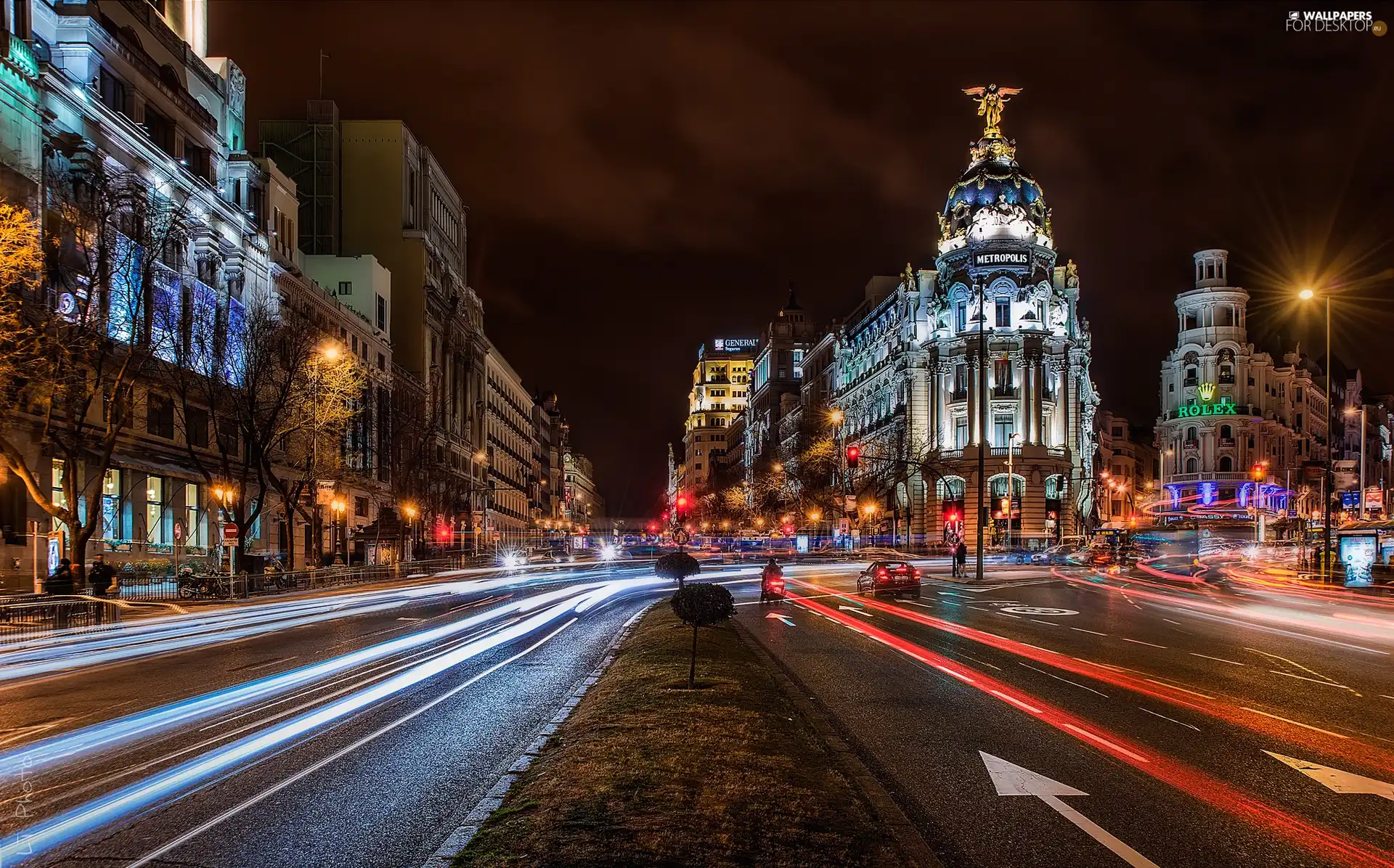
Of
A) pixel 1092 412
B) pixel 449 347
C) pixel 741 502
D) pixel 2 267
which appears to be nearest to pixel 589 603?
pixel 2 267

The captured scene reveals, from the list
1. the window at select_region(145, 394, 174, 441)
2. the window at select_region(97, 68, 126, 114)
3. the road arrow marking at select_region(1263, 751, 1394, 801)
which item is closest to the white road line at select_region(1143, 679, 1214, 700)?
the road arrow marking at select_region(1263, 751, 1394, 801)

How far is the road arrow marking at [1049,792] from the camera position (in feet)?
24.7

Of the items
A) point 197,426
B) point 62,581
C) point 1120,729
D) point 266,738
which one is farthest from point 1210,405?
point 266,738

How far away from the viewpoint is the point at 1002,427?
9162 centimetres

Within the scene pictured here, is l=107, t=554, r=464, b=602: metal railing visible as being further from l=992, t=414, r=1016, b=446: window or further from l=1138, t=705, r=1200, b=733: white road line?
l=992, t=414, r=1016, b=446: window

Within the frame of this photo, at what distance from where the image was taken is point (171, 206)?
135ft

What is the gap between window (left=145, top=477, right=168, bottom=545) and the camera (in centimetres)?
4328

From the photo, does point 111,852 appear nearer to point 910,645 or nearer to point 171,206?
point 910,645

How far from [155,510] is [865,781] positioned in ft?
137

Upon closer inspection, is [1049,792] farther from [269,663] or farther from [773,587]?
[773,587]

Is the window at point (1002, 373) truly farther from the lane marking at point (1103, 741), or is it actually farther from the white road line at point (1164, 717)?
the lane marking at point (1103, 741)

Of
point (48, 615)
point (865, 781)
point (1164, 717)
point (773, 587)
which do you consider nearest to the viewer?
point (865, 781)

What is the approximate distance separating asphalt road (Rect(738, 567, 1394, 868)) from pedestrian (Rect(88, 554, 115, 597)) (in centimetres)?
1808

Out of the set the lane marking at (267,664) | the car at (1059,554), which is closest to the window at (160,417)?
the lane marking at (267,664)
